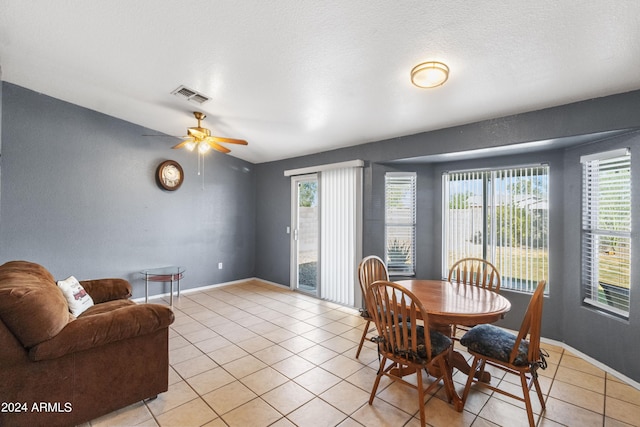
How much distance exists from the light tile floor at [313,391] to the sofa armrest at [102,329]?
562mm

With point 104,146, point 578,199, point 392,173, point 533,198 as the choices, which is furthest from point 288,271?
point 578,199

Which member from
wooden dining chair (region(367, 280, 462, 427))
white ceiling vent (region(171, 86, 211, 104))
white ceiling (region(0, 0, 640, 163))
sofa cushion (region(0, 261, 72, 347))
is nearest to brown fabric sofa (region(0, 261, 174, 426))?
sofa cushion (region(0, 261, 72, 347))

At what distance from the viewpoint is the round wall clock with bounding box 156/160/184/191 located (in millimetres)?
4500

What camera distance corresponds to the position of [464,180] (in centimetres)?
370

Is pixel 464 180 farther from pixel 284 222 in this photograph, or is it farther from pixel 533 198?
pixel 284 222

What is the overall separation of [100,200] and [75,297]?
6.69 ft

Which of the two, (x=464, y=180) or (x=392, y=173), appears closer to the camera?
(x=464, y=180)

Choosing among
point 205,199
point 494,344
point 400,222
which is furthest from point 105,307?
point 400,222

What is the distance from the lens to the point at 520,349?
1899mm

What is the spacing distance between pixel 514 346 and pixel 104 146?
5.16m

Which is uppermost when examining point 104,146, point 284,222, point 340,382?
point 104,146

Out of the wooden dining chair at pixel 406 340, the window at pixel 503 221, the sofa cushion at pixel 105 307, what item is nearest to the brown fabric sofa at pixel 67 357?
the sofa cushion at pixel 105 307

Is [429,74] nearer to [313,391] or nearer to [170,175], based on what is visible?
[313,391]

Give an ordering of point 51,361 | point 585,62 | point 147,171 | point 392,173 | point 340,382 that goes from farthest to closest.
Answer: point 147,171 → point 392,173 → point 340,382 → point 585,62 → point 51,361
